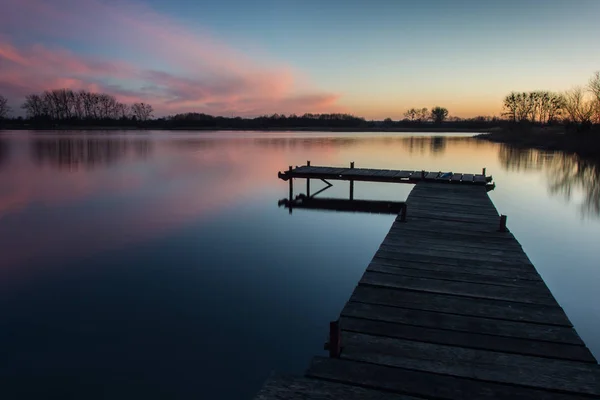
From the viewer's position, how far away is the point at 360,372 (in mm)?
4285

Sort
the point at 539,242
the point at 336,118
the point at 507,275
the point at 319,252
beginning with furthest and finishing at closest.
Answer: the point at 336,118, the point at 539,242, the point at 319,252, the point at 507,275

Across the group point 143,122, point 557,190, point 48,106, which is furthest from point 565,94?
point 48,106

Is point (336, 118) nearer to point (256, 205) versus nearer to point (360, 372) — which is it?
point (256, 205)

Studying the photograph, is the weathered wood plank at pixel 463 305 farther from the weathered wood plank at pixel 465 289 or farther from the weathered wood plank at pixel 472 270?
the weathered wood plank at pixel 472 270

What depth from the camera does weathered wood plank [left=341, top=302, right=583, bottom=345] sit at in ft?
16.9

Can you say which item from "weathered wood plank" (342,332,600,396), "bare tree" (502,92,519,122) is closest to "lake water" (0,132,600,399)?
"weathered wood plank" (342,332,600,396)

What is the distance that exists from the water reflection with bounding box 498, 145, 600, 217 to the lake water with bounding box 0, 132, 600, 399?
0.36 metres

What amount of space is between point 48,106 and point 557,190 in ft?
524

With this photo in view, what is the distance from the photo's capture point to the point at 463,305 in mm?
6066

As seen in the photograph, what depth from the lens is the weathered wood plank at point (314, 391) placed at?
3863 millimetres

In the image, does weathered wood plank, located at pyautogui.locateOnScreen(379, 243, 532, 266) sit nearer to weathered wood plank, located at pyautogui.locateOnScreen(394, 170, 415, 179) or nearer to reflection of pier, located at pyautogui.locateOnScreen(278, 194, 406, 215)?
reflection of pier, located at pyautogui.locateOnScreen(278, 194, 406, 215)

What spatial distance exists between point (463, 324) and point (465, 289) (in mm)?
1330

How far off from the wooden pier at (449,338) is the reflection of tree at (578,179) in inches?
615

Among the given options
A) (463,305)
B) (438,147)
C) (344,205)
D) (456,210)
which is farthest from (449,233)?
(438,147)
